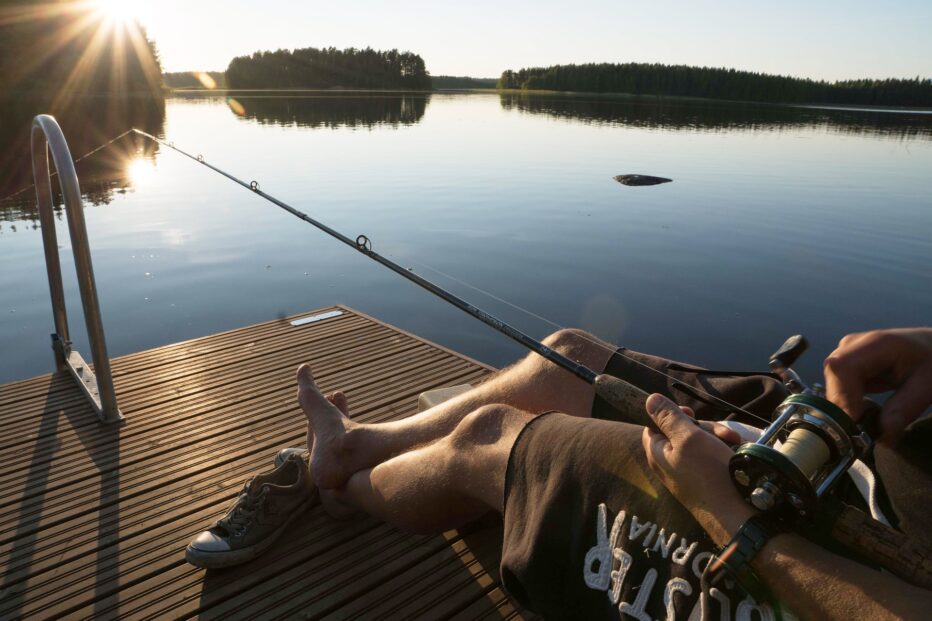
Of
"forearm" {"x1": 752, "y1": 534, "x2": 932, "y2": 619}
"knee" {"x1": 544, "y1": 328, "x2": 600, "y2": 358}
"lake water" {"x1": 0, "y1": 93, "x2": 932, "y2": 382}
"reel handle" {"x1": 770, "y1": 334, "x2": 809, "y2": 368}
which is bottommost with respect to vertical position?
"lake water" {"x1": 0, "y1": 93, "x2": 932, "y2": 382}

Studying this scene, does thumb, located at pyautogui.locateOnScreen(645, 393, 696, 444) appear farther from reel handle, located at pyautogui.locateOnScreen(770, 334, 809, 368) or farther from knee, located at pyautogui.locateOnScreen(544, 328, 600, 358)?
knee, located at pyautogui.locateOnScreen(544, 328, 600, 358)

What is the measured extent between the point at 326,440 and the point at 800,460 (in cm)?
180

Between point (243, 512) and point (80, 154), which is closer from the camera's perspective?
point (243, 512)

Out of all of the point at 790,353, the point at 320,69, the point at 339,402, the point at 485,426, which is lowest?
the point at 339,402

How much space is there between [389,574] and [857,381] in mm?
1718

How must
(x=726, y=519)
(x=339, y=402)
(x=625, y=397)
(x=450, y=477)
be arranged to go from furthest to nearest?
1. (x=339, y=402)
2. (x=450, y=477)
3. (x=625, y=397)
4. (x=726, y=519)

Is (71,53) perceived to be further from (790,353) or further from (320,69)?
(790,353)

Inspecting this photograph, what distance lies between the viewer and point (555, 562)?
4.34ft

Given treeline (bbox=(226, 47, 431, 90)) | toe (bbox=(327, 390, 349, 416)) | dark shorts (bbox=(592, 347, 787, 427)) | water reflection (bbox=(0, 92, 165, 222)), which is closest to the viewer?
dark shorts (bbox=(592, 347, 787, 427))

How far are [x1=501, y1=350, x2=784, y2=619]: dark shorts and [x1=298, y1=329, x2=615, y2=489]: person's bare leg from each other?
2.06ft

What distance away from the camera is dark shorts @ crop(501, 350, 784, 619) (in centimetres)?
114

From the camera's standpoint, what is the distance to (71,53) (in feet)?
175

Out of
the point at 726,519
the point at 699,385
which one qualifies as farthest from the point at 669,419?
the point at 699,385

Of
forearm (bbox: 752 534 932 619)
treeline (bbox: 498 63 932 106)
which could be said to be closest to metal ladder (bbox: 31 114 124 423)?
forearm (bbox: 752 534 932 619)
